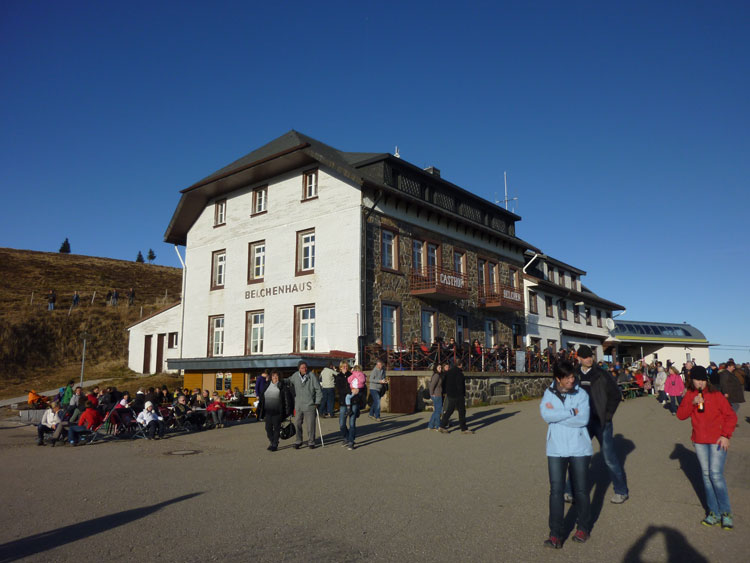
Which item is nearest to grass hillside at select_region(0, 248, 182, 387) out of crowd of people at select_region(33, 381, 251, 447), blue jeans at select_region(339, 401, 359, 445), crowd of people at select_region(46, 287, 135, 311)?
crowd of people at select_region(46, 287, 135, 311)

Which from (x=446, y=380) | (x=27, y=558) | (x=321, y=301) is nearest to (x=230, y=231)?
(x=321, y=301)

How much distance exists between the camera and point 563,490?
528cm

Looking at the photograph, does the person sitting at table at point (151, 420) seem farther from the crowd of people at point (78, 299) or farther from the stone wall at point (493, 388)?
the crowd of people at point (78, 299)

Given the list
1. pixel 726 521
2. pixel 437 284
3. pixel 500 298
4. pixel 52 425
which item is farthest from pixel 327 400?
pixel 500 298

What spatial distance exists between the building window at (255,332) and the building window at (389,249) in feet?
19.3

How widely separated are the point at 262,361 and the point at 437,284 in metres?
7.68

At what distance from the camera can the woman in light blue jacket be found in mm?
5320

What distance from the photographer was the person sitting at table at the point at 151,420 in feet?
45.1

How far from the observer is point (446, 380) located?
45.2 ft

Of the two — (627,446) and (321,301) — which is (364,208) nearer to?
(321,301)

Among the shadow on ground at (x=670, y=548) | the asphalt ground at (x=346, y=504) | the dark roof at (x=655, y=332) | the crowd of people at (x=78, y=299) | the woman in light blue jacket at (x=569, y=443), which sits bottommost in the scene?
the shadow on ground at (x=670, y=548)

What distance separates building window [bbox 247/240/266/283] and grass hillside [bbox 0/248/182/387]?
1514cm

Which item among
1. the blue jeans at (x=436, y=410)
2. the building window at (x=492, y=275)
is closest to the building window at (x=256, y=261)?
the building window at (x=492, y=275)

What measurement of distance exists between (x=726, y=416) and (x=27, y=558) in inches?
266
